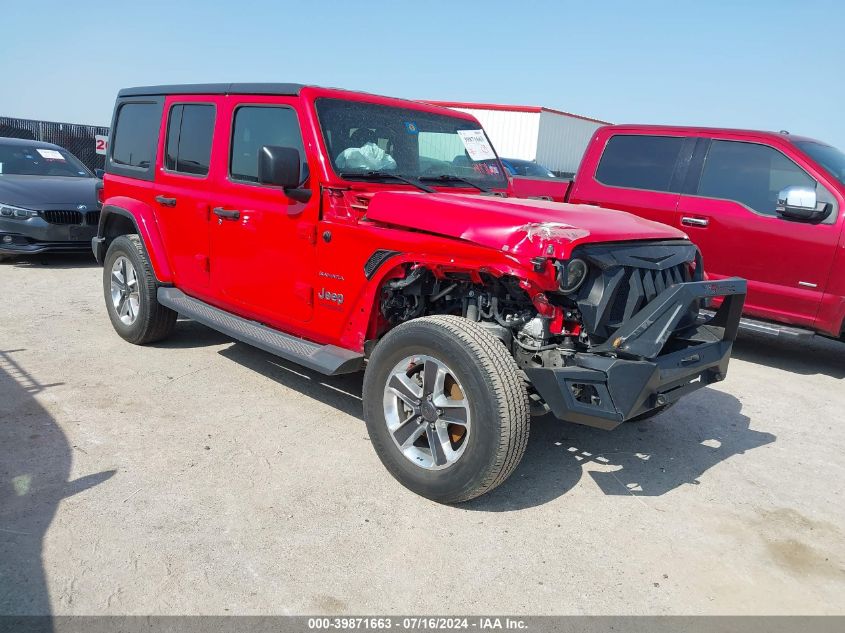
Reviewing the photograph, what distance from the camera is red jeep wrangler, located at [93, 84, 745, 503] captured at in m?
3.03

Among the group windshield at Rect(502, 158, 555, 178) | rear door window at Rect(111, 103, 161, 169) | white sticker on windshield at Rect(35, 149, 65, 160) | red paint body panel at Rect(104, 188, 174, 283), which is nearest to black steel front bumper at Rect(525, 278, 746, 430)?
red paint body panel at Rect(104, 188, 174, 283)

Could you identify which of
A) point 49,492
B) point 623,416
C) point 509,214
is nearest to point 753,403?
point 623,416

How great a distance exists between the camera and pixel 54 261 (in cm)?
921

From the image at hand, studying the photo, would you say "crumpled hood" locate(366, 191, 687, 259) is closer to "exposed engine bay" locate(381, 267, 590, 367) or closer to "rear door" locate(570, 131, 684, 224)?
"exposed engine bay" locate(381, 267, 590, 367)

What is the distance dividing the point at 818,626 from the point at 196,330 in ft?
17.2

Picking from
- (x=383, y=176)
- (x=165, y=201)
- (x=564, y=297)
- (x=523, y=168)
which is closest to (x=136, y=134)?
(x=165, y=201)

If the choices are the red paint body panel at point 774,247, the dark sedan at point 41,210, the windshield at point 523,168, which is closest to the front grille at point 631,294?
the red paint body panel at point 774,247

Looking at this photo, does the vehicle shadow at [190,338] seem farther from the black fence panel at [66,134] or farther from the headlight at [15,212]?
the black fence panel at [66,134]

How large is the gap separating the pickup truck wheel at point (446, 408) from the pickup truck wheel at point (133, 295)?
2.63 metres

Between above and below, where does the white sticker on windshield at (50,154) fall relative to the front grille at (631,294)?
above

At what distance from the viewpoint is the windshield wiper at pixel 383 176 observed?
13.0 feet

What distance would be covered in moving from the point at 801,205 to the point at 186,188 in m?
4.89

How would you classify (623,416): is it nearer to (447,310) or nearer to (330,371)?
(447,310)

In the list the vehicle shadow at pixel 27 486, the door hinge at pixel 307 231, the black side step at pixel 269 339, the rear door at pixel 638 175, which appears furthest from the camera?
the rear door at pixel 638 175
